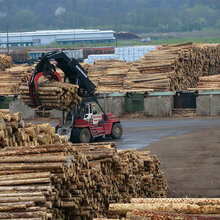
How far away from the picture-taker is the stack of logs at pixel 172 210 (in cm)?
745

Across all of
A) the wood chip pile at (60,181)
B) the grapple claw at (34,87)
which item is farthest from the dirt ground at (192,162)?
the grapple claw at (34,87)

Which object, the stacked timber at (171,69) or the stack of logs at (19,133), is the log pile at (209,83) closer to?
the stacked timber at (171,69)

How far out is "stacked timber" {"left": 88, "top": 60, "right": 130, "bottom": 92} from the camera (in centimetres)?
4368

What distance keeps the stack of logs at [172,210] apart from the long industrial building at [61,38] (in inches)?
5771

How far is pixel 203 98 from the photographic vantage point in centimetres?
3712

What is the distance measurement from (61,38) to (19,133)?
14724 cm

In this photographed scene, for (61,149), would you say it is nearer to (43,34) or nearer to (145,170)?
(145,170)

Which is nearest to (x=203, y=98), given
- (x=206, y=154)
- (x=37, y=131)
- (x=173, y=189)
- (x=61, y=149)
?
(x=206, y=154)

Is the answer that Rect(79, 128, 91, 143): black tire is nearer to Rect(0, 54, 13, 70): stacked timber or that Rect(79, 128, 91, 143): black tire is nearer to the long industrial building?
Rect(0, 54, 13, 70): stacked timber

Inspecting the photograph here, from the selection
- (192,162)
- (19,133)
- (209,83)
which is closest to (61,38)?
(209,83)

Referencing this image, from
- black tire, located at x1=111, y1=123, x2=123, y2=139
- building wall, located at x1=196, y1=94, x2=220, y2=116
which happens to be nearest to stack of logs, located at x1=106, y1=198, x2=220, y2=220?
black tire, located at x1=111, y1=123, x2=123, y2=139

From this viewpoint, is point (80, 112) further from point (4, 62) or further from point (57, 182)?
point (4, 62)

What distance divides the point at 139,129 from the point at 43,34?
445ft

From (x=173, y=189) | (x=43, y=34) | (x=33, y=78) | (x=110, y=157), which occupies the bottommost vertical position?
(x=173, y=189)
